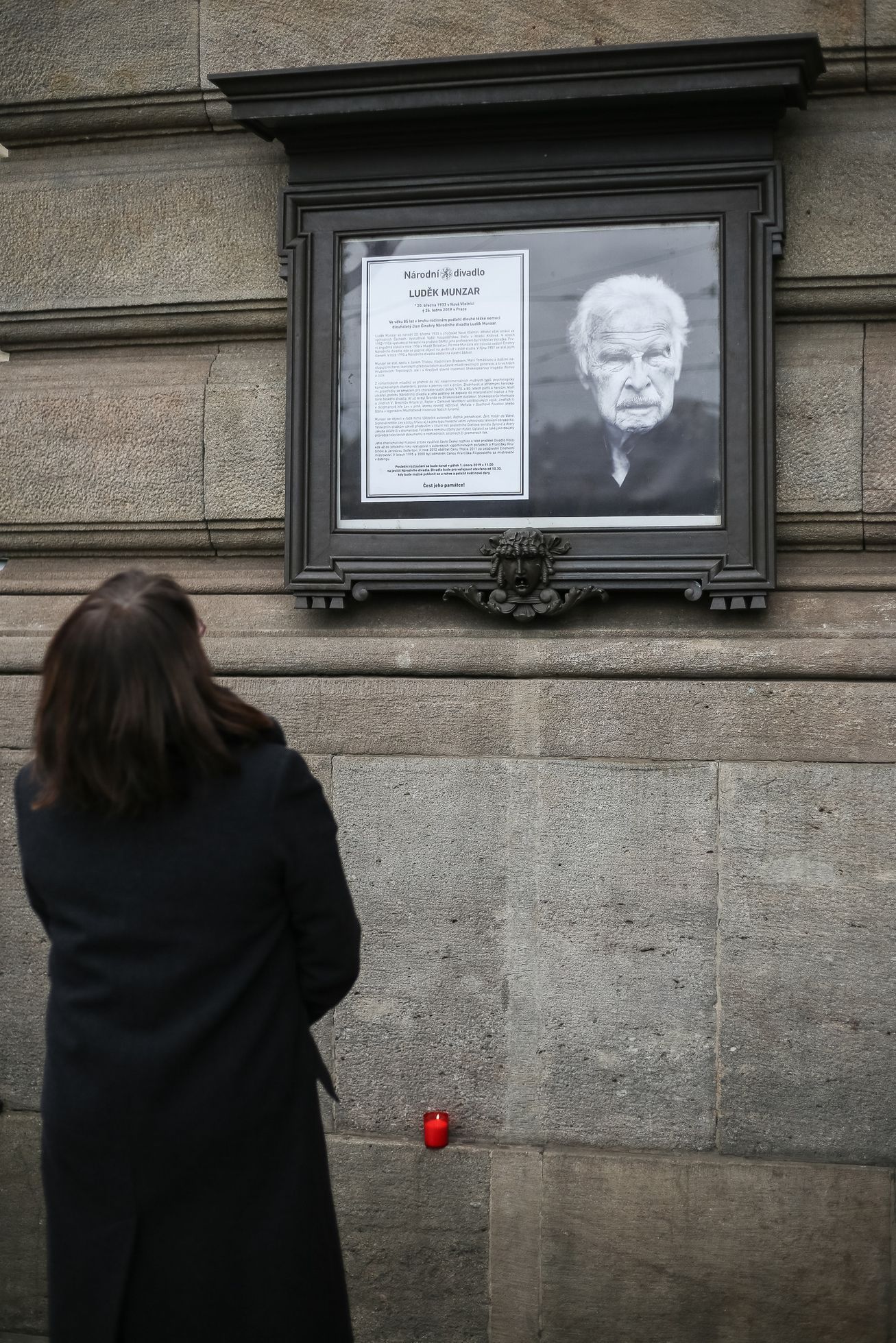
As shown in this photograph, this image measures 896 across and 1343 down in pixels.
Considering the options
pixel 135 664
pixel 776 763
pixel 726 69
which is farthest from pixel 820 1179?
pixel 726 69

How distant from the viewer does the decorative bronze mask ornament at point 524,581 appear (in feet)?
11.8

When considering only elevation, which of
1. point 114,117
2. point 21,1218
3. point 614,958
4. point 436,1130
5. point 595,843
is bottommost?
point 21,1218

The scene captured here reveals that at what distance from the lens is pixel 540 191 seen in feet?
11.9

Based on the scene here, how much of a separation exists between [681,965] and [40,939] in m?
1.85

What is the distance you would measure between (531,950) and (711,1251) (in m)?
0.92

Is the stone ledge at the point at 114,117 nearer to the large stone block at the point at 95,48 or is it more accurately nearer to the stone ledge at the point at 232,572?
the large stone block at the point at 95,48

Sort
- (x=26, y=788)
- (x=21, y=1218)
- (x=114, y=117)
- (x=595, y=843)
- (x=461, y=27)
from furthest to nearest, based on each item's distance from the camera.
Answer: (x=114, y=117)
(x=21, y=1218)
(x=461, y=27)
(x=595, y=843)
(x=26, y=788)

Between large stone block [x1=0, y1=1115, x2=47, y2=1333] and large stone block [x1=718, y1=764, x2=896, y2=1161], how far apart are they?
6.51 feet

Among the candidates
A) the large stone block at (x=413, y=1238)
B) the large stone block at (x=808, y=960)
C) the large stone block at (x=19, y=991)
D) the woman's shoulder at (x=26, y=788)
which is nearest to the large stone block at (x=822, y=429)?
the large stone block at (x=808, y=960)

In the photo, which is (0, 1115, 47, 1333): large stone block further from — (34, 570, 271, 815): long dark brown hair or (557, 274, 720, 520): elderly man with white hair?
(557, 274, 720, 520): elderly man with white hair

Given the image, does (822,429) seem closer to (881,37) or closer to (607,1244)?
(881,37)

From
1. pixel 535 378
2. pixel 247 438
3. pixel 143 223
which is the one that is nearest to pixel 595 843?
pixel 535 378

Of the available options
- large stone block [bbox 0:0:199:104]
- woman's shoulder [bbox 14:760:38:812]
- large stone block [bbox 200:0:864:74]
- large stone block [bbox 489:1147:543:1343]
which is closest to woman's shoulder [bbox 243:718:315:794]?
woman's shoulder [bbox 14:760:38:812]

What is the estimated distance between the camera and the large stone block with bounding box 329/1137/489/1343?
144 inches
